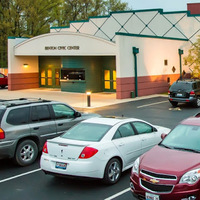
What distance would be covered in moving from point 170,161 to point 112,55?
19.9 meters

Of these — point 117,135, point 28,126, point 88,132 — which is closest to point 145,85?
point 28,126

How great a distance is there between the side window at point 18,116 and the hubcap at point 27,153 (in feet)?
2.33

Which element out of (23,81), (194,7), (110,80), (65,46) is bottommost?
(110,80)

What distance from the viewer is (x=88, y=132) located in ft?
29.3

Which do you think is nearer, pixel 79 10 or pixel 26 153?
pixel 26 153

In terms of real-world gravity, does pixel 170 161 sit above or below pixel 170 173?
above

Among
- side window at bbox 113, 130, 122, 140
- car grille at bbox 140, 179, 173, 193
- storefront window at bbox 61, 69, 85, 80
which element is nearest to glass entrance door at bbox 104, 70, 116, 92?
storefront window at bbox 61, 69, 85, 80

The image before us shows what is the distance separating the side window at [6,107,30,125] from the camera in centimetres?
1013

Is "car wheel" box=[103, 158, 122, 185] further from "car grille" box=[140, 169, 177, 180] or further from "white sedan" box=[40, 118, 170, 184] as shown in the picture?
"car grille" box=[140, 169, 177, 180]

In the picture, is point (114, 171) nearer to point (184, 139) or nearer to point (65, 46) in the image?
point (184, 139)

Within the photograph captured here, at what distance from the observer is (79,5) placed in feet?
194

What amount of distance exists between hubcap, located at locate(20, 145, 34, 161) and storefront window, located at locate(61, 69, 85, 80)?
1981cm

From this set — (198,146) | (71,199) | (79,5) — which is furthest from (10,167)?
(79,5)

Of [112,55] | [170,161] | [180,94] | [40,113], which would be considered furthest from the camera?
[112,55]
